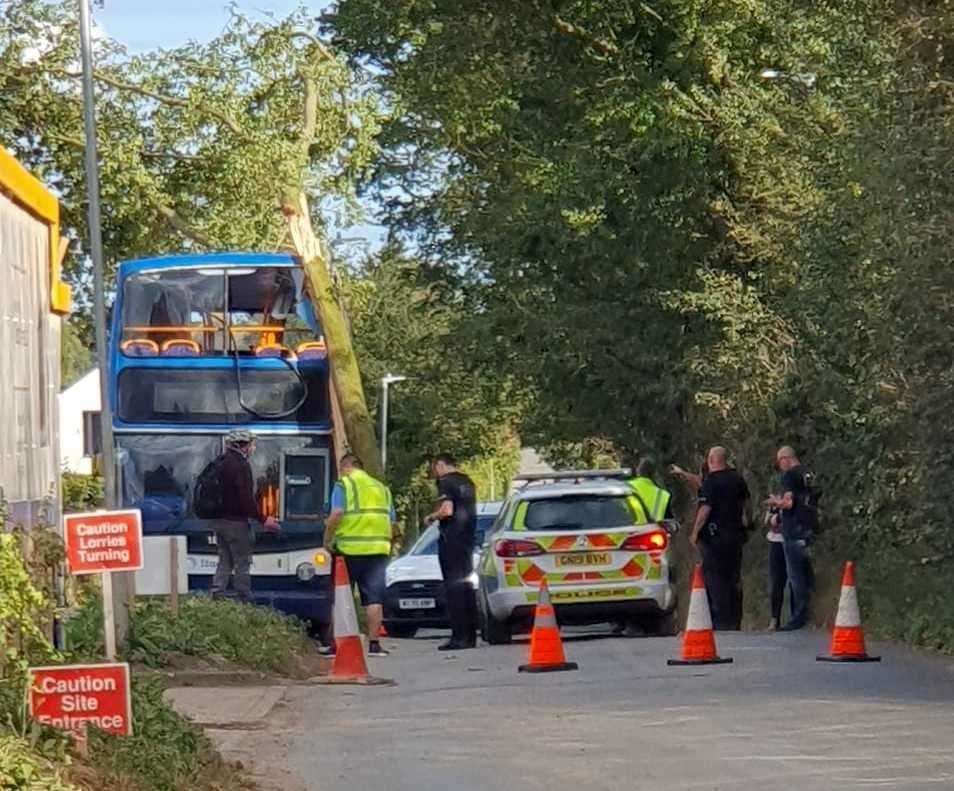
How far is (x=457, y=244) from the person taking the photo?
3528 centimetres

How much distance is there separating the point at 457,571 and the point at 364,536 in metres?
1.22

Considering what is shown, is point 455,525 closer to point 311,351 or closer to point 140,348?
point 311,351

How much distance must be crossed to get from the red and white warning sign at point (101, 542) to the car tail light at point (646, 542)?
12106 mm

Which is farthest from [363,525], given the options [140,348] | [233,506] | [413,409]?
[413,409]

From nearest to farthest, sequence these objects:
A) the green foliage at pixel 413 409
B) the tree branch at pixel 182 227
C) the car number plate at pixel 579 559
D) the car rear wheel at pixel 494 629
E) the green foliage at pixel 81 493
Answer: the car number plate at pixel 579 559 → the car rear wheel at pixel 494 629 → the green foliage at pixel 81 493 → the tree branch at pixel 182 227 → the green foliage at pixel 413 409

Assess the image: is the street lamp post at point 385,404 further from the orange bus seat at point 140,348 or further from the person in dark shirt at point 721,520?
the person in dark shirt at point 721,520

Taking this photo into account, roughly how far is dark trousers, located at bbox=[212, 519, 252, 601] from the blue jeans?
5186mm

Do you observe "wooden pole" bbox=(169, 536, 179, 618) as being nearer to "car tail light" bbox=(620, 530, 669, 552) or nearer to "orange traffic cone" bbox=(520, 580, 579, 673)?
"orange traffic cone" bbox=(520, 580, 579, 673)

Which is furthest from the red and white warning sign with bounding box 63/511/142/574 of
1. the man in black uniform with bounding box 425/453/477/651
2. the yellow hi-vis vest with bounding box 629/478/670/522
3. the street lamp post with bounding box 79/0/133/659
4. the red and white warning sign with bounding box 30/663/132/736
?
the street lamp post with bounding box 79/0/133/659

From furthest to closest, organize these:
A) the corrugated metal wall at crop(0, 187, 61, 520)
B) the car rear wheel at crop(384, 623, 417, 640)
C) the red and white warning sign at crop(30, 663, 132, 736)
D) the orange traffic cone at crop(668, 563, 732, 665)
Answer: the car rear wheel at crop(384, 623, 417, 640) < the orange traffic cone at crop(668, 563, 732, 665) < the corrugated metal wall at crop(0, 187, 61, 520) < the red and white warning sign at crop(30, 663, 132, 736)

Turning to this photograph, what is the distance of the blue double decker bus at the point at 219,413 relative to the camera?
82.5 feet

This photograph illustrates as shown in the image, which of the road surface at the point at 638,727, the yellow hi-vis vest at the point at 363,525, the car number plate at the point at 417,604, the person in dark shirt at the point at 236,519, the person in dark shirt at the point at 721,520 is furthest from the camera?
the car number plate at the point at 417,604

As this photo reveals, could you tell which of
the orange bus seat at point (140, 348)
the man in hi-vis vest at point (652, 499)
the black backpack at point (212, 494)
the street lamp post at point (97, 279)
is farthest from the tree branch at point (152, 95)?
the black backpack at point (212, 494)

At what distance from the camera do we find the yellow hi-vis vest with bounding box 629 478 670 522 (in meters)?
23.5
